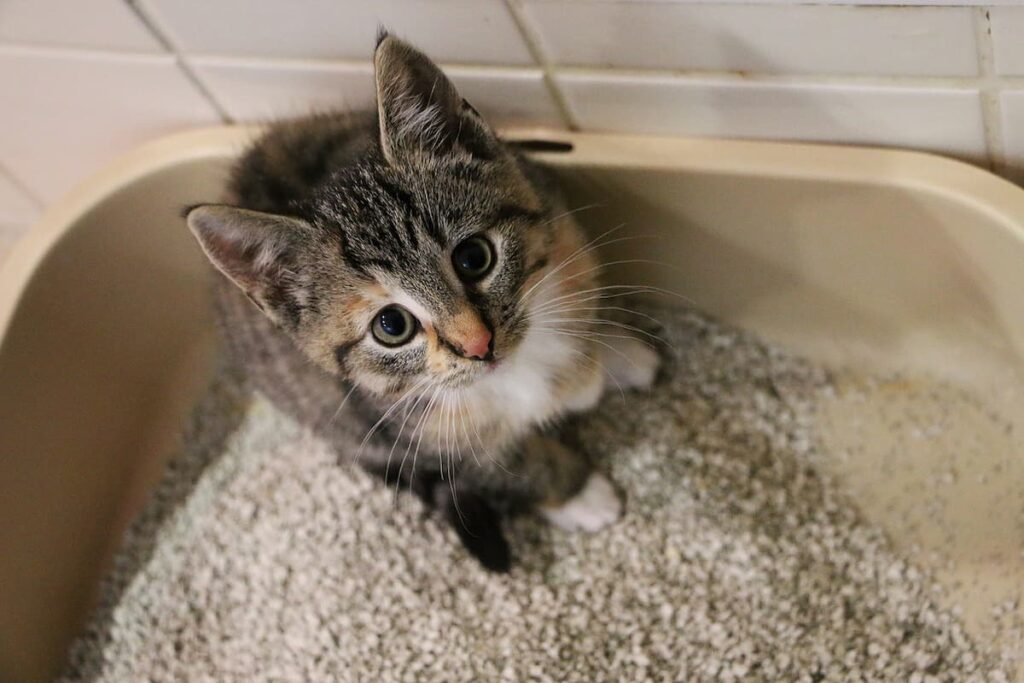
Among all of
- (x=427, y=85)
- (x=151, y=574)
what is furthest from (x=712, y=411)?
(x=151, y=574)

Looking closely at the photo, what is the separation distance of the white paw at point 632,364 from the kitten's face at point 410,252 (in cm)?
40

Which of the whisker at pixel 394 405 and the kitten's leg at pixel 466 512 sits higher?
the whisker at pixel 394 405

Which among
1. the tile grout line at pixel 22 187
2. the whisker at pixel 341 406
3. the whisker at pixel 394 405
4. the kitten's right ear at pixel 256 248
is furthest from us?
the tile grout line at pixel 22 187

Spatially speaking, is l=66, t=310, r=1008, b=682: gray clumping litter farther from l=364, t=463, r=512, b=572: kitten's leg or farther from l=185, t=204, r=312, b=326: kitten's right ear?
l=185, t=204, r=312, b=326: kitten's right ear

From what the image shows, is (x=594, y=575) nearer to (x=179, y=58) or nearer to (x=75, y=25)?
(x=179, y=58)

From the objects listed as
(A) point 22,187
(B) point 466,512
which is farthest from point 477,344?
(A) point 22,187

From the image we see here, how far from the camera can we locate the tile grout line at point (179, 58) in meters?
1.23

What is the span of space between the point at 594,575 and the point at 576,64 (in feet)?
2.45

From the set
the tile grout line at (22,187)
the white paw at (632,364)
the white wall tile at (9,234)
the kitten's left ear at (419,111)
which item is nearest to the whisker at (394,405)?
the kitten's left ear at (419,111)

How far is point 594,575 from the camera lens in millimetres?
1304

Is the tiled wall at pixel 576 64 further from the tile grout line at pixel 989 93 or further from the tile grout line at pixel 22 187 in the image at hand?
the tile grout line at pixel 22 187

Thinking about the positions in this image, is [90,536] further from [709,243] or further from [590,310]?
[709,243]

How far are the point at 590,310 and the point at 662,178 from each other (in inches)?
8.9

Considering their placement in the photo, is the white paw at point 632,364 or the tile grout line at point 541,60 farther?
the white paw at point 632,364
